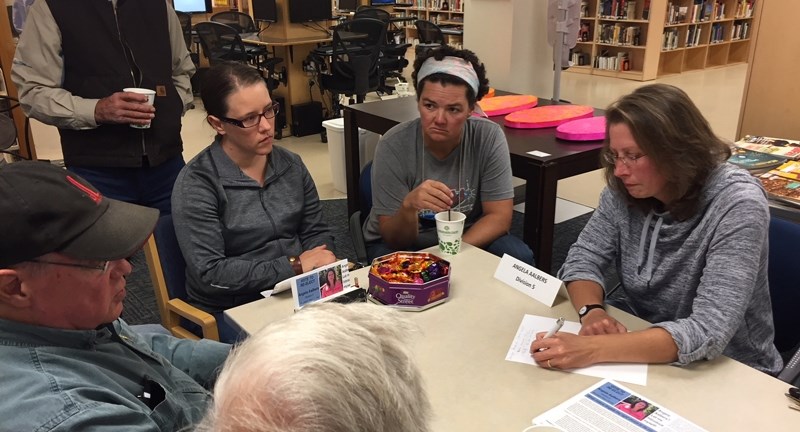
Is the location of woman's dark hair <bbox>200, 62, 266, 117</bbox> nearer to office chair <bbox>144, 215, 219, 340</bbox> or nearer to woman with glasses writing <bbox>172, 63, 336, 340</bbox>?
woman with glasses writing <bbox>172, 63, 336, 340</bbox>

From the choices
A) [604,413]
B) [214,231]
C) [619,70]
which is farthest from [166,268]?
[619,70]

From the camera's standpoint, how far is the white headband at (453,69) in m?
2.16

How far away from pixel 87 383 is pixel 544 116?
111 inches

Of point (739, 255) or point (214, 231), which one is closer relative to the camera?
point (739, 255)

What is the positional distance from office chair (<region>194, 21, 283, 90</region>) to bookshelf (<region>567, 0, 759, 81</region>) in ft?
17.9

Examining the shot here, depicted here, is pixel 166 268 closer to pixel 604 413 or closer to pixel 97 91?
pixel 97 91

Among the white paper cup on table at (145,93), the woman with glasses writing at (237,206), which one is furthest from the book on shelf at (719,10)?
the white paper cup on table at (145,93)

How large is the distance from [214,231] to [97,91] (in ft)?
2.95

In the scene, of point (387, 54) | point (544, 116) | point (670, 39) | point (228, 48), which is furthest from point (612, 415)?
point (670, 39)

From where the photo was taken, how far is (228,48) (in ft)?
20.5

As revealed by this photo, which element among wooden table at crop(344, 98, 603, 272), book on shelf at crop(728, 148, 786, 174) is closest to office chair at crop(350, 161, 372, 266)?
wooden table at crop(344, 98, 603, 272)

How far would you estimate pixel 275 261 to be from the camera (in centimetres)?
192

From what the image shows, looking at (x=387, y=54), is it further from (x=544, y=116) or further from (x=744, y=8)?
(x=744, y=8)

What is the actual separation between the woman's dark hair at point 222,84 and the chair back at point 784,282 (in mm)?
1678
